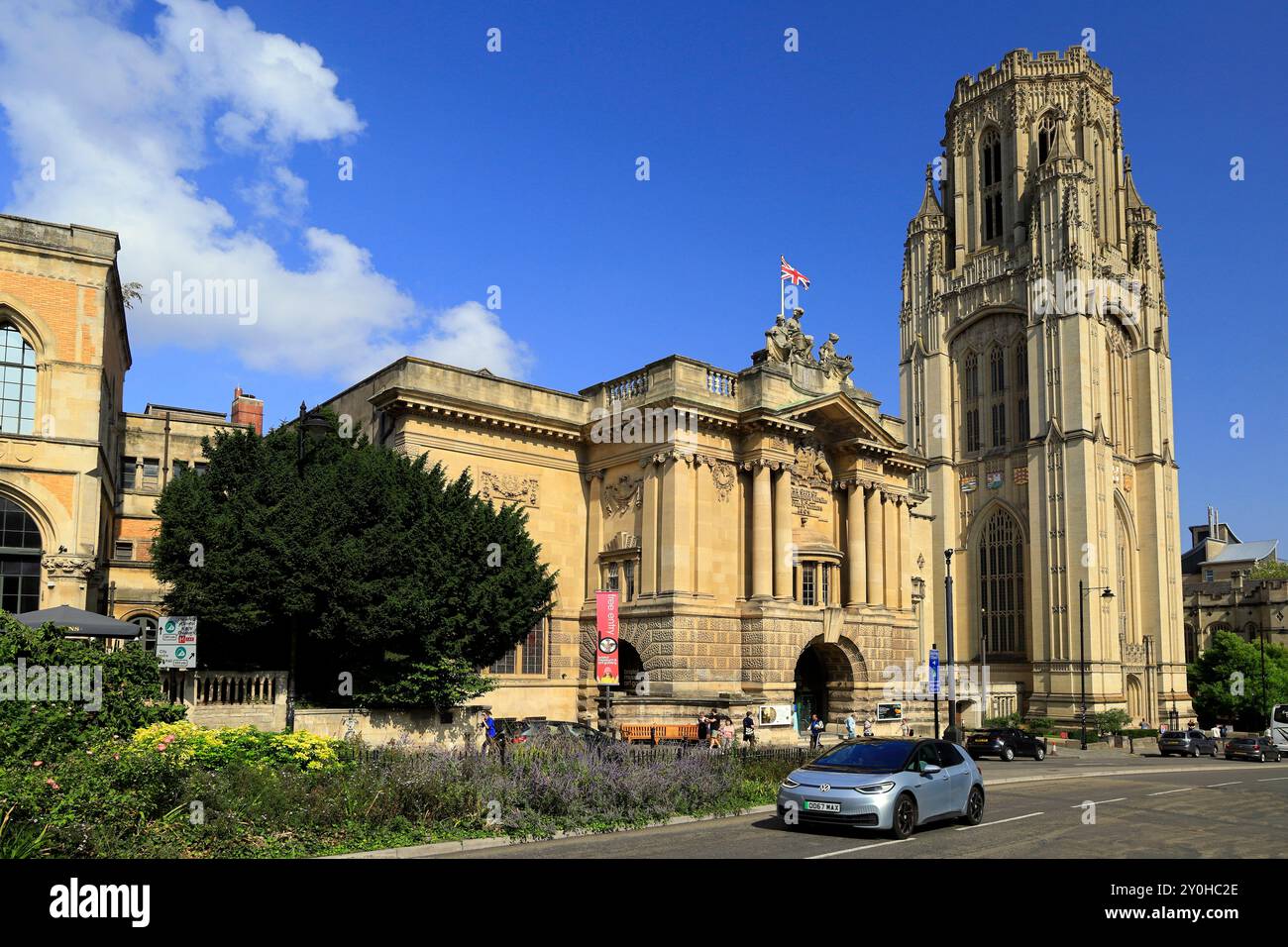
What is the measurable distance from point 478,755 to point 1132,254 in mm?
82102

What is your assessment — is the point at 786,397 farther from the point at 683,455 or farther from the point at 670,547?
the point at 670,547

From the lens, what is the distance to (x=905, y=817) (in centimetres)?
1603

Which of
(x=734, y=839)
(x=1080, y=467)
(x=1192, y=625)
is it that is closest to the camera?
(x=734, y=839)

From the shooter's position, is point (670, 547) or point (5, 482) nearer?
point (5, 482)

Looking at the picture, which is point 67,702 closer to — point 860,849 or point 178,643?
point 178,643

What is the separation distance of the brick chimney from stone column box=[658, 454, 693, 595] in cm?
2272

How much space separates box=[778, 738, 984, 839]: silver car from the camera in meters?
15.8

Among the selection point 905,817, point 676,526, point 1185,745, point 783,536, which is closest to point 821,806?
point 905,817

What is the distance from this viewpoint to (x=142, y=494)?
4594 cm

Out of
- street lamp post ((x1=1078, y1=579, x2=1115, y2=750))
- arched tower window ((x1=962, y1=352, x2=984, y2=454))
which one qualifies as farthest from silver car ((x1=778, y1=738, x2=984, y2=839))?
arched tower window ((x1=962, y1=352, x2=984, y2=454))

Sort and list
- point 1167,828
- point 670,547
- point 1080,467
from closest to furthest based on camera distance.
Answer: point 1167,828 < point 670,547 < point 1080,467

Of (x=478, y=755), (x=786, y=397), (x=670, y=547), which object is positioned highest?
(x=786, y=397)

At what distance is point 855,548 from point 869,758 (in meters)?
28.6
